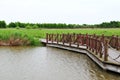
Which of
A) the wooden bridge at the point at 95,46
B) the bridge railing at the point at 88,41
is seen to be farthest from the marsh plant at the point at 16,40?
the bridge railing at the point at 88,41

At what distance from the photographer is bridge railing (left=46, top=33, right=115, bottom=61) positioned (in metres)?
19.2

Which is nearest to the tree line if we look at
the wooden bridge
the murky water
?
the wooden bridge

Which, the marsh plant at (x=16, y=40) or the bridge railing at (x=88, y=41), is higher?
the bridge railing at (x=88, y=41)

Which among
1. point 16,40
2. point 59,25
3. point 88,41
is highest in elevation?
point 88,41

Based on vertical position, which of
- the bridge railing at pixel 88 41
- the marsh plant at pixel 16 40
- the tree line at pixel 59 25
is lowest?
the tree line at pixel 59 25

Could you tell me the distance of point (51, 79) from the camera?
1577cm

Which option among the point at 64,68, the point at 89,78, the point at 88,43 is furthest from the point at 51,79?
the point at 88,43

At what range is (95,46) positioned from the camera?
72.1 ft

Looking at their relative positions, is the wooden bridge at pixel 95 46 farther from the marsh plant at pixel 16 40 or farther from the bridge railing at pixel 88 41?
the marsh plant at pixel 16 40

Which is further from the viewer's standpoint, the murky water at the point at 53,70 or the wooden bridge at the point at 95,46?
the wooden bridge at the point at 95,46

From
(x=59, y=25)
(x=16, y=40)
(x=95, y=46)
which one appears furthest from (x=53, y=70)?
(x=59, y=25)

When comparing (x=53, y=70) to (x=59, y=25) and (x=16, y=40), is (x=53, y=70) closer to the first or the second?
(x=16, y=40)

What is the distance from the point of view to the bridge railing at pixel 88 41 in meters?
19.2

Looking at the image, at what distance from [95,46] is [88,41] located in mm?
3674
